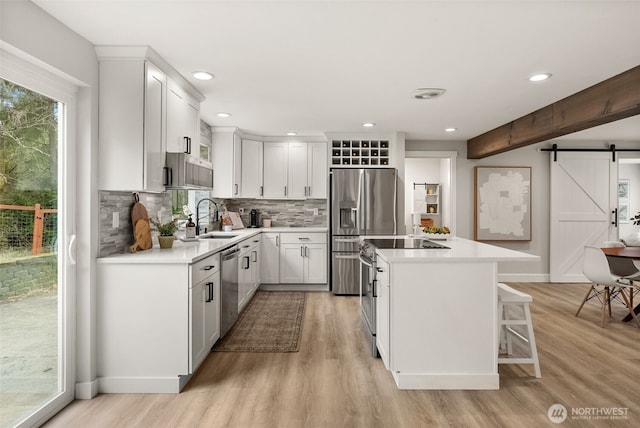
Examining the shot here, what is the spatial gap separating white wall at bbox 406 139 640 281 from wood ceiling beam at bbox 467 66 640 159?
901mm

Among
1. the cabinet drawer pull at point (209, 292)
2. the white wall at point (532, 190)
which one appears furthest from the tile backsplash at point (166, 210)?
the white wall at point (532, 190)

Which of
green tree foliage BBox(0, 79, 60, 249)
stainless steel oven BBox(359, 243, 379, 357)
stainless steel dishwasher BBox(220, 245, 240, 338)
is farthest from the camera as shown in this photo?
stainless steel dishwasher BBox(220, 245, 240, 338)

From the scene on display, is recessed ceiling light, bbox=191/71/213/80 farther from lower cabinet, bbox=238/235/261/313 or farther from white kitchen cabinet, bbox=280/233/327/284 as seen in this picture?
white kitchen cabinet, bbox=280/233/327/284

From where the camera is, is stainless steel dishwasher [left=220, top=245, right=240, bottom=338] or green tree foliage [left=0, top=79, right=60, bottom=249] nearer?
green tree foliage [left=0, top=79, right=60, bottom=249]

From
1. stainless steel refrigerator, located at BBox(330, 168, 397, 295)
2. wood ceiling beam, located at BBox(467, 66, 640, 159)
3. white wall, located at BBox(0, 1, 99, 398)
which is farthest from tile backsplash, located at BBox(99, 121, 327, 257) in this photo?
wood ceiling beam, located at BBox(467, 66, 640, 159)

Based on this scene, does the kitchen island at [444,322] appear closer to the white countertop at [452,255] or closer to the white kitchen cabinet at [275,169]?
the white countertop at [452,255]

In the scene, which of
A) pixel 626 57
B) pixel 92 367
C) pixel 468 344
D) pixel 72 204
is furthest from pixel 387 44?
pixel 92 367

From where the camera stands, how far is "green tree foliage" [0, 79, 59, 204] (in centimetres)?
188

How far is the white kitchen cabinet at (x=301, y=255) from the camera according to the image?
540 centimetres

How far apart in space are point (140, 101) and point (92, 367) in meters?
1.80

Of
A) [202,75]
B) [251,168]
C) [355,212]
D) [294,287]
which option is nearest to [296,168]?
[251,168]

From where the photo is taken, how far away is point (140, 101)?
2.49 meters

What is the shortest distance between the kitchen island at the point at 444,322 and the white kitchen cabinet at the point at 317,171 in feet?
10.6

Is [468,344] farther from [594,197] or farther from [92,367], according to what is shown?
[594,197]
